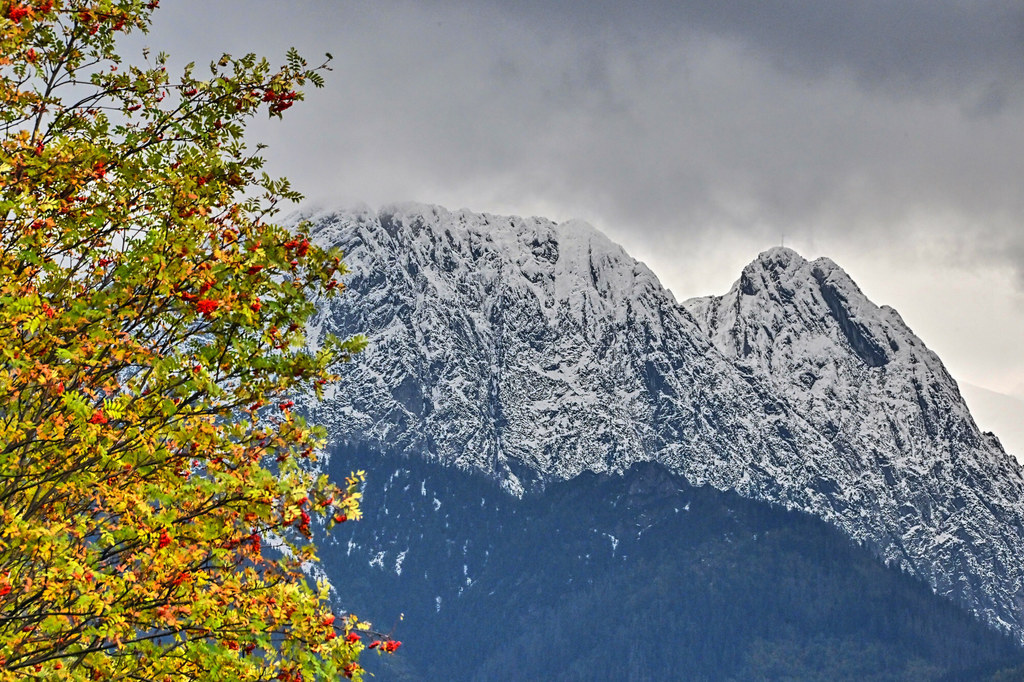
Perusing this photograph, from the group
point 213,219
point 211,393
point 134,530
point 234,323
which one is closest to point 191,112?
point 213,219

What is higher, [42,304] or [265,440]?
[42,304]

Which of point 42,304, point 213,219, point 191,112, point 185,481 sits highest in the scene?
point 191,112

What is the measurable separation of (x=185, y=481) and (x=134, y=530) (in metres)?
1.17

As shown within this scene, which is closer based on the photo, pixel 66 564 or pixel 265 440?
pixel 66 564

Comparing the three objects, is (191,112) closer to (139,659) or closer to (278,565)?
(278,565)

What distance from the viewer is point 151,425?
42.9 feet

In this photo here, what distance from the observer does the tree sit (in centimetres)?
1236

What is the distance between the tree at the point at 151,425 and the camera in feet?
40.5

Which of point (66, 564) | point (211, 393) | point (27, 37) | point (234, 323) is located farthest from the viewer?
point (27, 37)

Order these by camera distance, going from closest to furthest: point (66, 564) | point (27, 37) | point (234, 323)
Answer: point (66, 564) → point (234, 323) → point (27, 37)

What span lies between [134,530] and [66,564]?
900mm

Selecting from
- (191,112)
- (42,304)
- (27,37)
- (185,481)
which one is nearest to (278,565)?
(185,481)

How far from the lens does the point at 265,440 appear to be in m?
13.8

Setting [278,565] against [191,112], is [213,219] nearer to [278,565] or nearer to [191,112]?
[191,112]
